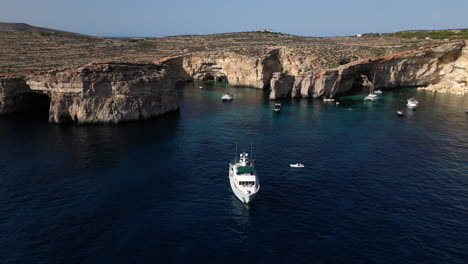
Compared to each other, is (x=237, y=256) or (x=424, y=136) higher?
(x=424, y=136)

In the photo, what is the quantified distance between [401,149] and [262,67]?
80.6 meters

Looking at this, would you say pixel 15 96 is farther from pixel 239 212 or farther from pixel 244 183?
pixel 239 212

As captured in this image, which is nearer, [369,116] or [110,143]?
[110,143]

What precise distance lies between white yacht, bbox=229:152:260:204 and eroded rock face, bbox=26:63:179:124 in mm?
43743

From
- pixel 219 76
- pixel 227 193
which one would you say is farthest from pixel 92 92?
pixel 219 76

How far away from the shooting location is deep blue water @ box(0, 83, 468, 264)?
36531 mm

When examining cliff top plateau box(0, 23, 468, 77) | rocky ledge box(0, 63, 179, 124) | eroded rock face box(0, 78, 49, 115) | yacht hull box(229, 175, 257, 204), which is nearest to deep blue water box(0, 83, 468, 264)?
yacht hull box(229, 175, 257, 204)

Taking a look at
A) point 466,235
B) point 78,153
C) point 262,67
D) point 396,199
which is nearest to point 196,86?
point 262,67

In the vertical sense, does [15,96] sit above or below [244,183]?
above

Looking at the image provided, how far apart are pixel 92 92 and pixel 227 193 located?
4933 cm

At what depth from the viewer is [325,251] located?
1422 inches

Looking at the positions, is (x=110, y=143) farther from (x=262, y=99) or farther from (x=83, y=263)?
(x=262, y=99)

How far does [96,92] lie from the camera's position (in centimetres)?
8056

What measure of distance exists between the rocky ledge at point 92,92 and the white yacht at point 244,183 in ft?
144
